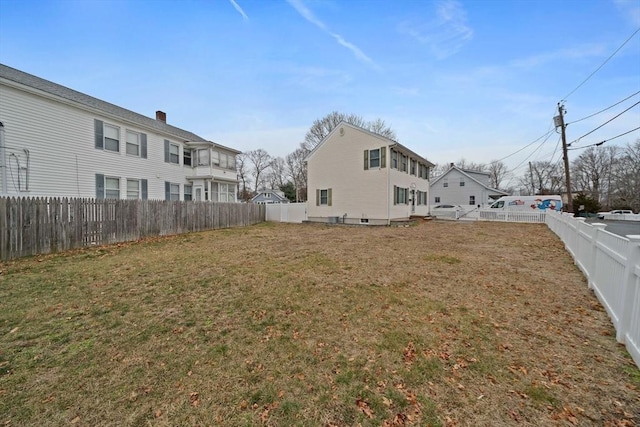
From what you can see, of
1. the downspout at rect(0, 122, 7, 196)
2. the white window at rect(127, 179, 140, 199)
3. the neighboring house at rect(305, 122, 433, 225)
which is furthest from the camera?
the neighboring house at rect(305, 122, 433, 225)

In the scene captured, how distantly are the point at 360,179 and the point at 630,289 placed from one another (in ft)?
50.7

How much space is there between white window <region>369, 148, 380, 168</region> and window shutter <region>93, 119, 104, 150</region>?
49.6 ft

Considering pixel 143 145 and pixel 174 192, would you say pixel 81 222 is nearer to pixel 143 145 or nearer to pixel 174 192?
pixel 143 145

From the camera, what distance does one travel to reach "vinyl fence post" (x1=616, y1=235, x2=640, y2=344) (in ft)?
8.77

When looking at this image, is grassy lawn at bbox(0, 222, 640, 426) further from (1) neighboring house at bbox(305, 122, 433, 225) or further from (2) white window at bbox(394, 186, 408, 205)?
(2) white window at bbox(394, 186, 408, 205)

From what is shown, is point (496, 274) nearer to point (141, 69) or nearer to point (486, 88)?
point (486, 88)

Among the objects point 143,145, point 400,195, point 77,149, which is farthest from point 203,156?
point 400,195

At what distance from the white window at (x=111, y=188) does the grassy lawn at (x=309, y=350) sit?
363 inches

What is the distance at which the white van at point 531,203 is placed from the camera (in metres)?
24.9

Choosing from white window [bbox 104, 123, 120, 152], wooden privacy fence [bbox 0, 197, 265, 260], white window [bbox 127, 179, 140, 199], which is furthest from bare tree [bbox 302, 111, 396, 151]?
wooden privacy fence [bbox 0, 197, 265, 260]

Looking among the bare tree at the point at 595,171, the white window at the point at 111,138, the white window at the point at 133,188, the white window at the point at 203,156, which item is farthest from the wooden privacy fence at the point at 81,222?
the bare tree at the point at 595,171

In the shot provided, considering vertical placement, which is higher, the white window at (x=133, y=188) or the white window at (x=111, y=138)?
the white window at (x=111, y=138)

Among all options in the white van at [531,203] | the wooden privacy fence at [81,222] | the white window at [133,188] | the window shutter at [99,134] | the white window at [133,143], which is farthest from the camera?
the white van at [531,203]

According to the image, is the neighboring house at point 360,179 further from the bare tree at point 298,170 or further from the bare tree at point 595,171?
the bare tree at point 595,171
